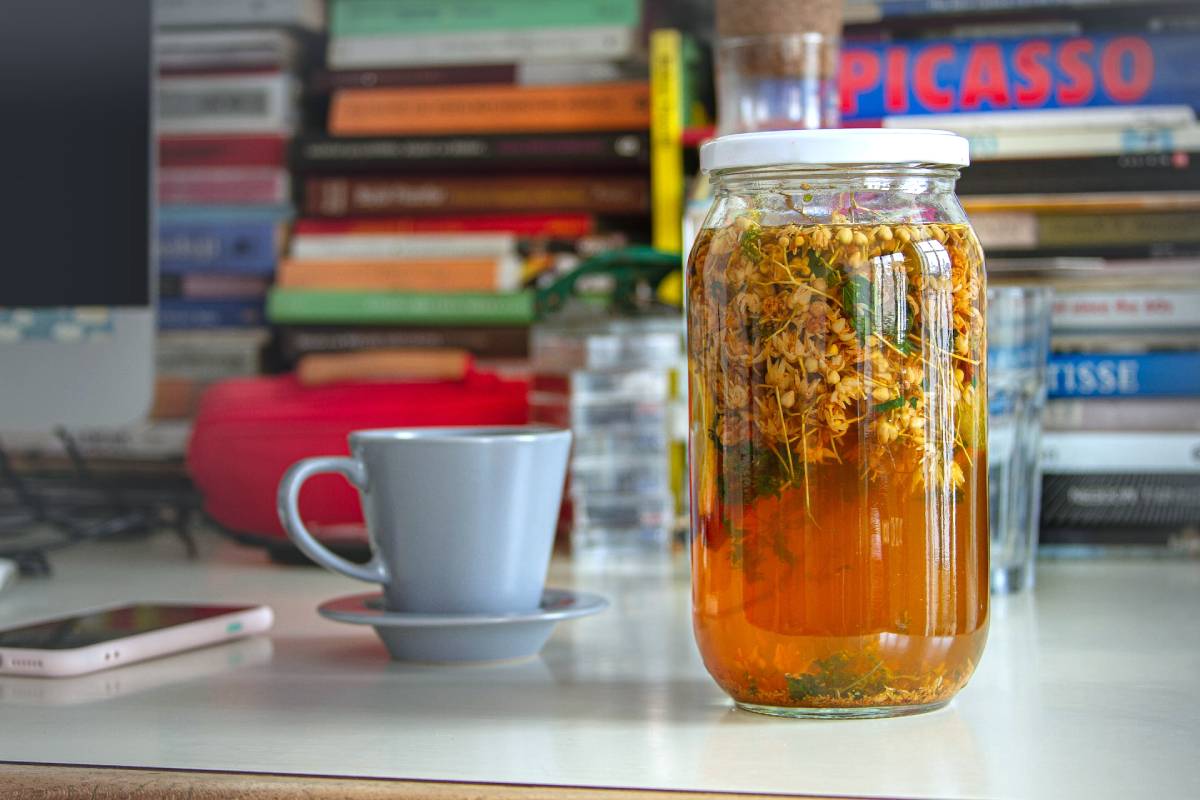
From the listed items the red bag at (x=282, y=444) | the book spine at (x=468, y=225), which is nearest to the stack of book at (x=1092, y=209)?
the book spine at (x=468, y=225)

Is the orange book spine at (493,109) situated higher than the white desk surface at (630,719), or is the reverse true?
the orange book spine at (493,109)

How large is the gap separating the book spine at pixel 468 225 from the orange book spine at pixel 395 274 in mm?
26

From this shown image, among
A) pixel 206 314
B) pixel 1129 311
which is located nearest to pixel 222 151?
pixel 206 314

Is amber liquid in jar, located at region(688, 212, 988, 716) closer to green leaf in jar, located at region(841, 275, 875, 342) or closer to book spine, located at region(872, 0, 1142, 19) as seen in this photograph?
green leaf in jar, located at region(841, 275, 875, 342)

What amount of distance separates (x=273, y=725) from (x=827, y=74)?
0.61 m

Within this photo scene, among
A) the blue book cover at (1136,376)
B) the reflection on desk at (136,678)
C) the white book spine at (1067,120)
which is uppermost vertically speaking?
the white book spine at (1067,120)

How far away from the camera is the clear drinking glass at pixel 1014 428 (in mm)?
800

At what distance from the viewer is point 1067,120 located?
945 millimetres

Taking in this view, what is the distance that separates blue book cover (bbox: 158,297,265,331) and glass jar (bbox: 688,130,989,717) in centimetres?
77

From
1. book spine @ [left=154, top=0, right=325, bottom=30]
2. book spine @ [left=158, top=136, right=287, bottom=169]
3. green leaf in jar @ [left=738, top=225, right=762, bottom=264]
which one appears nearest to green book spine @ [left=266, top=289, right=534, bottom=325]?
book spine @ [left=158, top=136, right=287, bottom=169]

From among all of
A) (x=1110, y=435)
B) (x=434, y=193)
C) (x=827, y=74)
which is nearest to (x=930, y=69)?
(x=827, y=74)

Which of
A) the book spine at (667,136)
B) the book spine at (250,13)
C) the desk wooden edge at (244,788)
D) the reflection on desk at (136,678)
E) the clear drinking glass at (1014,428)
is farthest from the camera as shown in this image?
the book spine at (250,13)

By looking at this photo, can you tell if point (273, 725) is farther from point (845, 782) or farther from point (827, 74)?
point (827, 74)

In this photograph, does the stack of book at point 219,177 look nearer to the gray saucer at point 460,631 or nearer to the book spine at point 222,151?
the book spine at point 222,151
